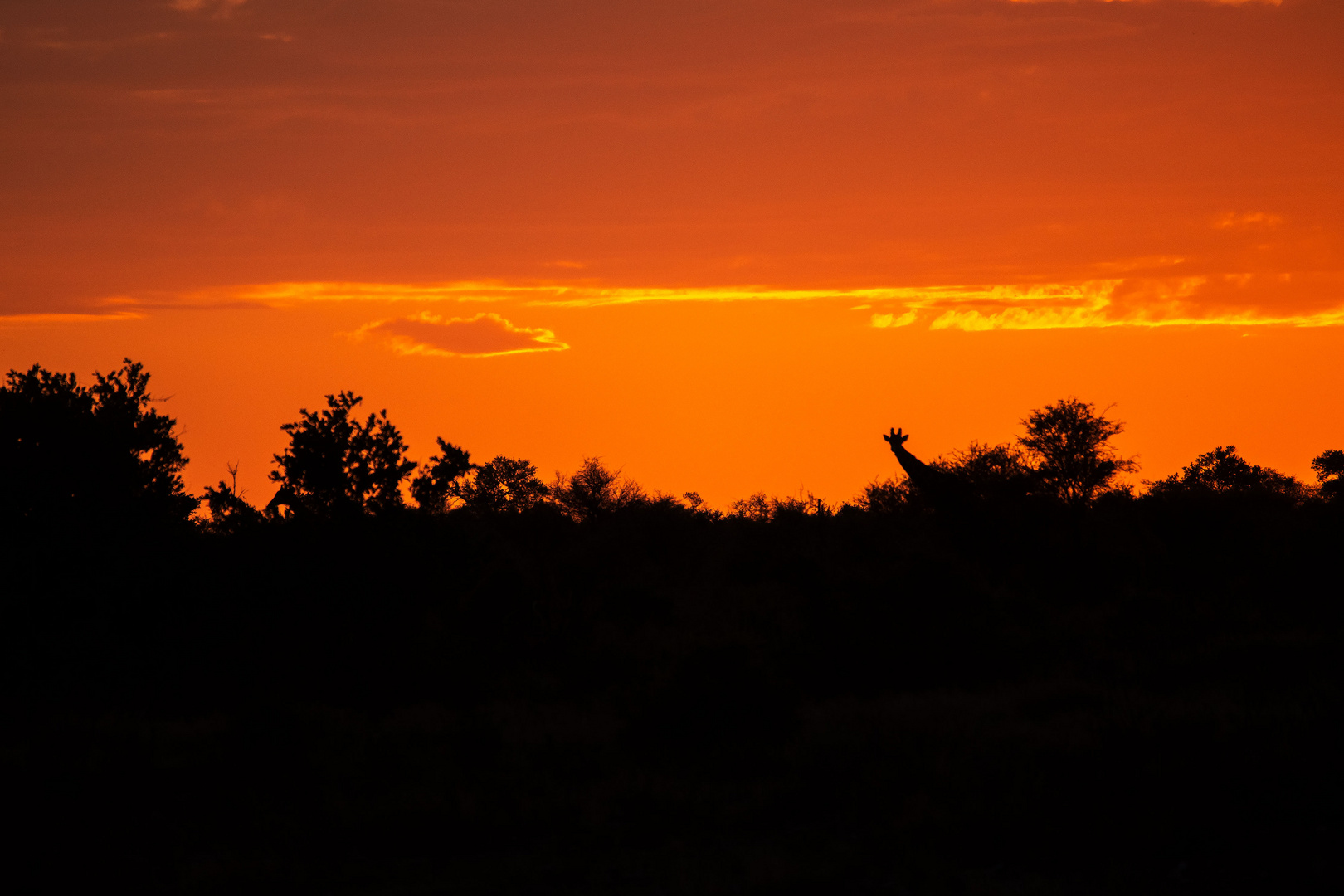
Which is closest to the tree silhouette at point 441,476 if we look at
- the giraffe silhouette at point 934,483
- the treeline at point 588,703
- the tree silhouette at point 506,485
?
the treeline at point 588,703

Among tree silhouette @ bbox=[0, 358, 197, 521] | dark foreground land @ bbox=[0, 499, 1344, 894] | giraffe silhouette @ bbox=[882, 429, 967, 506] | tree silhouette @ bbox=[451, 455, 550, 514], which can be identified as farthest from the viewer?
tree silhouette @ bbox=[451, 455, 550, 514]

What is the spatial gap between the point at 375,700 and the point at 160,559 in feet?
17.3

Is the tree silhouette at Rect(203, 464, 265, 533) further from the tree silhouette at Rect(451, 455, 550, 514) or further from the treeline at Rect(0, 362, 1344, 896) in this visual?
the tree silhouette at Rect(451, 455, 550, 514)

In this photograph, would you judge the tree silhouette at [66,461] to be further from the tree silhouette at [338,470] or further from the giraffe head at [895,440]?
the giraffe head at [895,440]

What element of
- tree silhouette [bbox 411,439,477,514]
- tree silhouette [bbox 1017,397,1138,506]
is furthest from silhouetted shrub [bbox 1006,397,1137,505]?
tree silhouette [bbox 411,439,477,514]

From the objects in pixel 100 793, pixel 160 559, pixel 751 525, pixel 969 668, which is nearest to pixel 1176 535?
pixel 751 525

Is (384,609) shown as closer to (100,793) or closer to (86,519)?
(86,519)

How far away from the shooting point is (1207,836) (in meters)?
11.7

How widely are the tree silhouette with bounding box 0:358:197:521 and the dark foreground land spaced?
82 cm

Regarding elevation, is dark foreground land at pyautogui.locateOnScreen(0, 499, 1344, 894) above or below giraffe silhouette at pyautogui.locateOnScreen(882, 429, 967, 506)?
below

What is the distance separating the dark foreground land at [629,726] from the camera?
40.4ft

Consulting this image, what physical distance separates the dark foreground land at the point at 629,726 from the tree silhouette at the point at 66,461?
82cm

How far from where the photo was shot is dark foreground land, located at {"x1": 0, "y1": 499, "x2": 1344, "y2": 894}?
1232 cm

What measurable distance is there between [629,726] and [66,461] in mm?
12894
